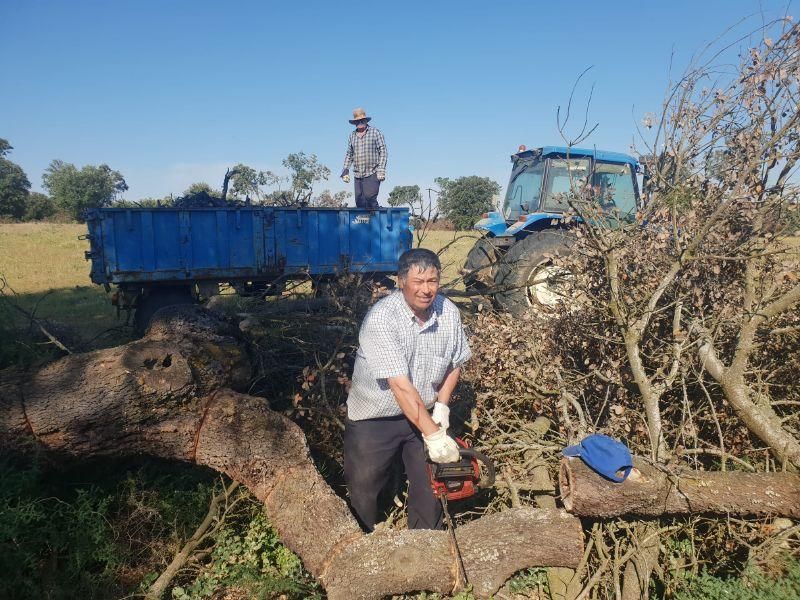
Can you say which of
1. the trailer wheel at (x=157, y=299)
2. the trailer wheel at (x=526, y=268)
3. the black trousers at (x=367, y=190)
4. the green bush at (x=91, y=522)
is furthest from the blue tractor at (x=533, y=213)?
the trailer wheel at (x=157, y=299)

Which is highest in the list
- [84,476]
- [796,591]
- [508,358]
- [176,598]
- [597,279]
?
[597,279]

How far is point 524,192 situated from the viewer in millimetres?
7934

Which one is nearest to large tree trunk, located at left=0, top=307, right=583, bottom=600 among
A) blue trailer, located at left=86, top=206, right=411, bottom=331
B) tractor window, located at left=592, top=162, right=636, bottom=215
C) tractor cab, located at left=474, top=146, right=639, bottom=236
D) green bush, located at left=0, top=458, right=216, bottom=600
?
green bush, located at left=0, top=458, right=216, bottom=600

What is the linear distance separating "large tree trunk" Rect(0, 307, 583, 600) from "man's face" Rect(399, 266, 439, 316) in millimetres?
1076

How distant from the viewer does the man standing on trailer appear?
27.2ft

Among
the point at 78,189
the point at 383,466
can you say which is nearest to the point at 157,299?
the point at 383,466

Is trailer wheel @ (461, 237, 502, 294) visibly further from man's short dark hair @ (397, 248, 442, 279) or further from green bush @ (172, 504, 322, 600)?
green bush @ (172, 504, 322, 600)

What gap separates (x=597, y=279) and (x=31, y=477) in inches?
142

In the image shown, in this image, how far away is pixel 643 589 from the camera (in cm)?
291

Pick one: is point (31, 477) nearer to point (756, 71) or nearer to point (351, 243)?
point (756, 71)

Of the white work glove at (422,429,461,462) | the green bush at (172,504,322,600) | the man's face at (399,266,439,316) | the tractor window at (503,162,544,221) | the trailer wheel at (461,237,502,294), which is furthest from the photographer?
the tractor window at (503,162,544,221)

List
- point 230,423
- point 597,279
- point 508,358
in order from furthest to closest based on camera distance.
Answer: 1. point 508,358
2. point 597,279
3. point 230,423

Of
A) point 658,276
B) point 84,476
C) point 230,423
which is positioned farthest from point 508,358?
point 84,476

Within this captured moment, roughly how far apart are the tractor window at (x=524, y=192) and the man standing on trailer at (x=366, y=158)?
1.99 meters
